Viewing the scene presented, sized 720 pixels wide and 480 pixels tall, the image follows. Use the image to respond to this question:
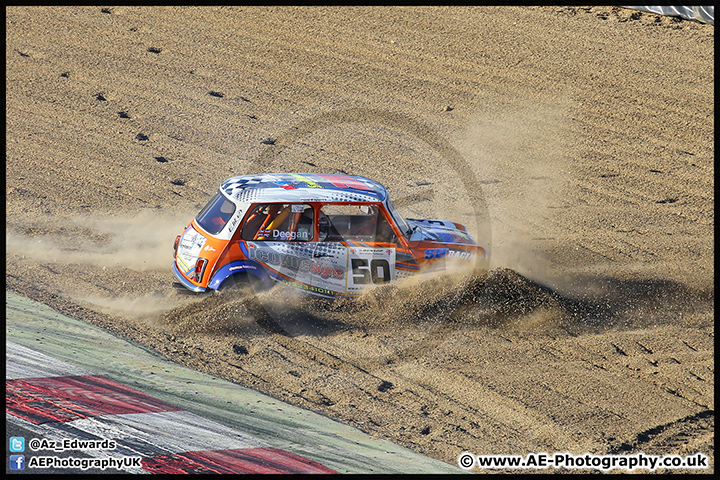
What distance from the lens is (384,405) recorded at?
7020mm

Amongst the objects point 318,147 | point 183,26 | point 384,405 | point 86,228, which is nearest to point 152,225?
point 86,228

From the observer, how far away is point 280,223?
827cm

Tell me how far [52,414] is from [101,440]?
1.85 ft

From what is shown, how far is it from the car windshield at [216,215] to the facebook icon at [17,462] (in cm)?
390

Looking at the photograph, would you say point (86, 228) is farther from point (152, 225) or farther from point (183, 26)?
point (183, 26)

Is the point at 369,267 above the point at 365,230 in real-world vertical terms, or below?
below

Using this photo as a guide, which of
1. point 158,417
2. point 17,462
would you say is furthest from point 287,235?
point 17,462

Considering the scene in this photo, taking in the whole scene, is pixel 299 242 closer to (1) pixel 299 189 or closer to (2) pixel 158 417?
(1) pixel 299 189

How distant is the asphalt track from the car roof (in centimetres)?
223

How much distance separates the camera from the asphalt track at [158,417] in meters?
5.17

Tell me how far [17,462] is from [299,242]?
4.20 metres

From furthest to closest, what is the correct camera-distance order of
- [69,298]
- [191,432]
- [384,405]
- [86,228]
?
1. [86,228]
2. [69,298]
3. [384,405]
4. [191,432]

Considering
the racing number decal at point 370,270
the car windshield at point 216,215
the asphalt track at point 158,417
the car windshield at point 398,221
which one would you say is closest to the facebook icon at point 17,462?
the asphalt track at point 158,417

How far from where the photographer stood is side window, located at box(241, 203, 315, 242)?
823cm
